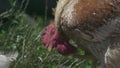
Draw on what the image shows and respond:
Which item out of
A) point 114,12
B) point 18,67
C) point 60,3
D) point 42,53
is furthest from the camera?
point 42,53

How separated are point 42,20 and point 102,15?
12.1 ft

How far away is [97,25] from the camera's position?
89.4 inches

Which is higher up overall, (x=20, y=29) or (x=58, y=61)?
(x=20, y=29)

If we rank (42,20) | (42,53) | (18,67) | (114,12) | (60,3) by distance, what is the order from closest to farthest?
(114,12) → (60,3) → (18,67) → (42,53) → (42,20)

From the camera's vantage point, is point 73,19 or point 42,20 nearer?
point 73,19

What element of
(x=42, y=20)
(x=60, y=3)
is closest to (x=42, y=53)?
(x=42, y=20)

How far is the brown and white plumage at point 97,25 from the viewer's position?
2244 mm

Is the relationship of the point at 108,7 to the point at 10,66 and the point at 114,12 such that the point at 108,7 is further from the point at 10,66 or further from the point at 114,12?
the point at 10,66

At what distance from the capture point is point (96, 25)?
2270 millimetres

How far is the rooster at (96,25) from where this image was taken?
2246 mm

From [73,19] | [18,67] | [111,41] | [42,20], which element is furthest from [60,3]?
[42,20]

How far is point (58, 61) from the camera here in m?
4.29

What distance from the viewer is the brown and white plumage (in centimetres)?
224

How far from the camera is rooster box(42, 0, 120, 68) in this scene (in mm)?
2246
